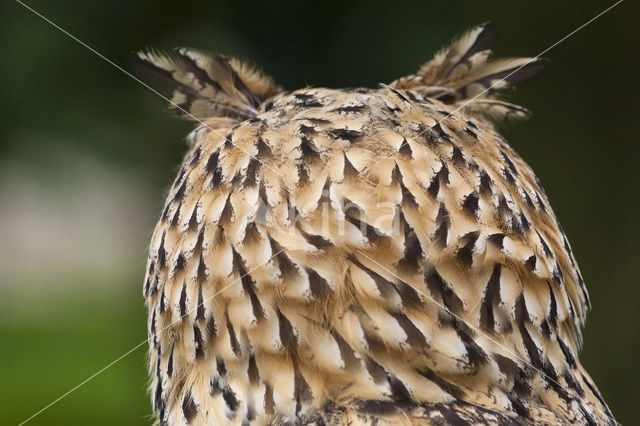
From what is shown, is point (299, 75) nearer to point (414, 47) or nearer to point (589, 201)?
point (414, 47)

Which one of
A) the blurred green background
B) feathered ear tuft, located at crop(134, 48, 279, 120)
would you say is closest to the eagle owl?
feathered ear tuft, located at crop(134, 48, 279, 120)

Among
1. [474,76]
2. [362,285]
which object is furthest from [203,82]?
[362,285]

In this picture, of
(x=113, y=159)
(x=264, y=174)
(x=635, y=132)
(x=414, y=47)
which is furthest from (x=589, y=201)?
(x=264, y=174)

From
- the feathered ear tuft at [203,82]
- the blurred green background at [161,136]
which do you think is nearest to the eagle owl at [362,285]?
the feathered ear tuft at [203,82]

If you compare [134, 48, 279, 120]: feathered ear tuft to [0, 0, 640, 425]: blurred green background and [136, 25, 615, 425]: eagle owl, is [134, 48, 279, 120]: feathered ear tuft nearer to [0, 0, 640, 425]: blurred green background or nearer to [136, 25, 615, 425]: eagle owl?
[136, 25, 615, 425]: eagle owl

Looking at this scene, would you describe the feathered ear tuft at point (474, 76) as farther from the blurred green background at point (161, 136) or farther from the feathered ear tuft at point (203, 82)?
the blurred green background at point (161, 136)
